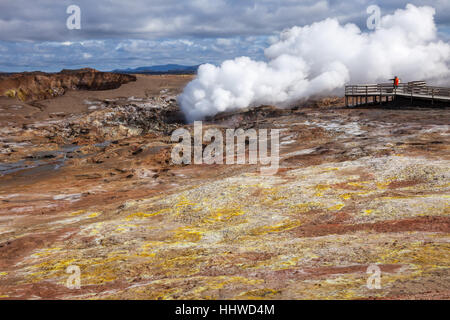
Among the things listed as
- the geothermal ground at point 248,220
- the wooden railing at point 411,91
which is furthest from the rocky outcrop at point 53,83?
the wooden railing at point 411,91

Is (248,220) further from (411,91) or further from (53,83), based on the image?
(53,83)

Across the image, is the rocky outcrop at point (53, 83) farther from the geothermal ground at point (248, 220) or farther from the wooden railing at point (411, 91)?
the wooden railing at point (411, 91)

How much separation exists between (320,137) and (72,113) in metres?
30.2

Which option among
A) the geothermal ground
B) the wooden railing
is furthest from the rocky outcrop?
the wooden railing

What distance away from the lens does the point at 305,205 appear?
448 inches

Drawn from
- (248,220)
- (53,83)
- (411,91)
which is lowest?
(248,220)

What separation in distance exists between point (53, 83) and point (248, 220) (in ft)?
159

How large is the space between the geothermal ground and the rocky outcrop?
26249mm

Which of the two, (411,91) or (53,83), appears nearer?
(411,91)

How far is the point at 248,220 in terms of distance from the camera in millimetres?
10773

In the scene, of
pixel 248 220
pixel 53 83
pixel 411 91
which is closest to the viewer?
pixel 248 220

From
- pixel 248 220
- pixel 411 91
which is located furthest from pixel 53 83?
pixel 248 220

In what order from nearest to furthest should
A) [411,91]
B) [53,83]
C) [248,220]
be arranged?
1. [248,220]
2. [411,91]
3. [53,83]

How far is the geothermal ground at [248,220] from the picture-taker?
6.37 meters
